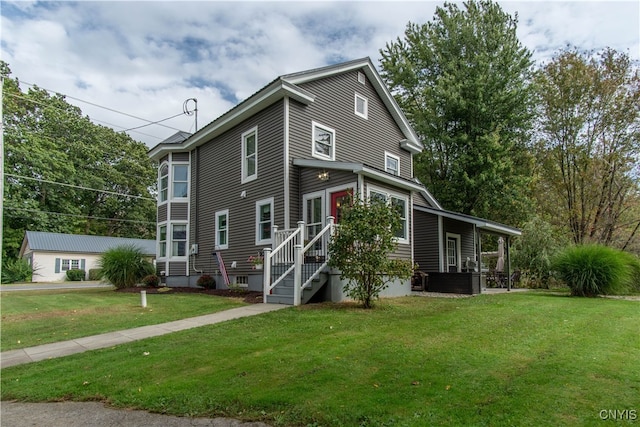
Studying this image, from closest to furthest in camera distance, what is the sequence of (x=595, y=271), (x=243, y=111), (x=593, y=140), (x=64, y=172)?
(x=595, y=271) < (x=243, y=111) < (x=593, y=140) < (x=64, y=172)

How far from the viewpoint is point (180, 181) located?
17.6 metres

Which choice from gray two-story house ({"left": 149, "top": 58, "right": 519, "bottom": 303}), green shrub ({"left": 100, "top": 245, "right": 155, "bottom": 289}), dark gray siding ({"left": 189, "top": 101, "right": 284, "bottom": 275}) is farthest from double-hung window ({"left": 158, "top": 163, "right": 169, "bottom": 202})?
A: green shrub ({"left": 100, "top": 245, "right": 155, "bottom": 289})

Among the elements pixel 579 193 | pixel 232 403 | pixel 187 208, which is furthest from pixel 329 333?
pixel 579 193

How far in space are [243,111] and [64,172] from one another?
29.5m

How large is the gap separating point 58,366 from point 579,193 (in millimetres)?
24828

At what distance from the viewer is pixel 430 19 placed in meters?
23.4

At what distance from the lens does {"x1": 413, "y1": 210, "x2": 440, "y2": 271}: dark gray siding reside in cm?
1606

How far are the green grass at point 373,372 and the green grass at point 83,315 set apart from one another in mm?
1894

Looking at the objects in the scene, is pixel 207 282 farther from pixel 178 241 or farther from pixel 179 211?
pixel 179 211

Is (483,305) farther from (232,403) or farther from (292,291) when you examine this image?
(232,403)

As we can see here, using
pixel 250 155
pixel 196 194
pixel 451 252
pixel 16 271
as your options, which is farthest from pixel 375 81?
pixel 16 271

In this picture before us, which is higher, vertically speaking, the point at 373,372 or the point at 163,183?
the point at 163,183

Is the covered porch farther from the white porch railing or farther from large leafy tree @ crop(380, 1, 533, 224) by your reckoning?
the white porch railing

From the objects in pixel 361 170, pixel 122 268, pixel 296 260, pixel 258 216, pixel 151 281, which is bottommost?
pixel 151 281
